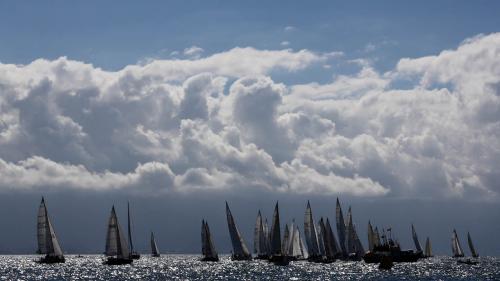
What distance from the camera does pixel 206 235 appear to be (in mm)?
177375

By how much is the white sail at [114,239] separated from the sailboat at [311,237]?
39287 millimetres

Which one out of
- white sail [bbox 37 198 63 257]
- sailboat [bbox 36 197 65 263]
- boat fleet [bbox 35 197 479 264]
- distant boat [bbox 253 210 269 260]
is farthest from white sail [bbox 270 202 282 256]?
white sail [bbox 37 198 63 257]

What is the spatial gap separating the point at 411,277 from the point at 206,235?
202 ft

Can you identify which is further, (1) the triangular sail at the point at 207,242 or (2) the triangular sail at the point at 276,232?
(1) the triangular sail at the point at 207,242

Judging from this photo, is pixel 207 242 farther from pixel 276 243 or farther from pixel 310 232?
pixel 276 243

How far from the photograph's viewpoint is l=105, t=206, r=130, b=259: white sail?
490 feet

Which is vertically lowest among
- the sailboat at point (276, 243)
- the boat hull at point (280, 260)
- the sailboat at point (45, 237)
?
the boat hull at point (280, 260)

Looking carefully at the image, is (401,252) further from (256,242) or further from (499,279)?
(499,279)

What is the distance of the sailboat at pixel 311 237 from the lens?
16750 centimetres

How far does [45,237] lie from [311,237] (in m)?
55.1

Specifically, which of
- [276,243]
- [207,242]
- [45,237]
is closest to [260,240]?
[207,242]

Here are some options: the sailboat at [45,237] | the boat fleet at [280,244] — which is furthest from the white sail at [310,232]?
the sailboat at [45,237]

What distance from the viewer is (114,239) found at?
150 m

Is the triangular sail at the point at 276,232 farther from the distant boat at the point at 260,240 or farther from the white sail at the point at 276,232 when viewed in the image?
the distant boat at the point at 260,240
